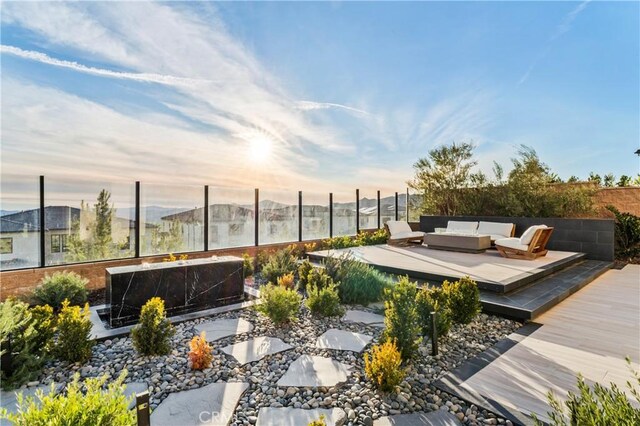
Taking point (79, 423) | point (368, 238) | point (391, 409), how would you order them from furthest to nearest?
point (368, 238), point (391, 409), point (79, 423)

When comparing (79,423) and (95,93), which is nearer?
(79,423)

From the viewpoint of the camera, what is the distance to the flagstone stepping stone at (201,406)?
217 centimetres

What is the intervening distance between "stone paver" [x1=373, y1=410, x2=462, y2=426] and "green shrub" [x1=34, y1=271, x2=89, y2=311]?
501 cm

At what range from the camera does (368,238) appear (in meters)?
10.2

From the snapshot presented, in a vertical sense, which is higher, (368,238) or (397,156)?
(397,156)

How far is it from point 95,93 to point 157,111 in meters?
1.00

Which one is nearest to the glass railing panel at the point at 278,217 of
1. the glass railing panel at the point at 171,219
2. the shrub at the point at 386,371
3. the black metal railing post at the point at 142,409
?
the glass railing panel at the point at 171,219

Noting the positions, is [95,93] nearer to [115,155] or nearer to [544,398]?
[115,155]

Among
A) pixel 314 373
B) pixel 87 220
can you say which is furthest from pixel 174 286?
pixel 87 220

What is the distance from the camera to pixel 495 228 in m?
9.16

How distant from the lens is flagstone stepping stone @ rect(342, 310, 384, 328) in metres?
4.15

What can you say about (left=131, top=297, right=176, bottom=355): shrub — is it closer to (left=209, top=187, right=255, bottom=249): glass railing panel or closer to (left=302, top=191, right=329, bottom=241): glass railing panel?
(left=209, top=187, right=255, bottom=249): glass railing panel

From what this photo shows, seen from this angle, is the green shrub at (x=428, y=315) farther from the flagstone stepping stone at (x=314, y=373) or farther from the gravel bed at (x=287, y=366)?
the flagstone stepping stone at (x=314, y=373)

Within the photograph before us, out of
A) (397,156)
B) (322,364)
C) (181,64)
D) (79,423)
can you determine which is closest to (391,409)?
(322,364)
